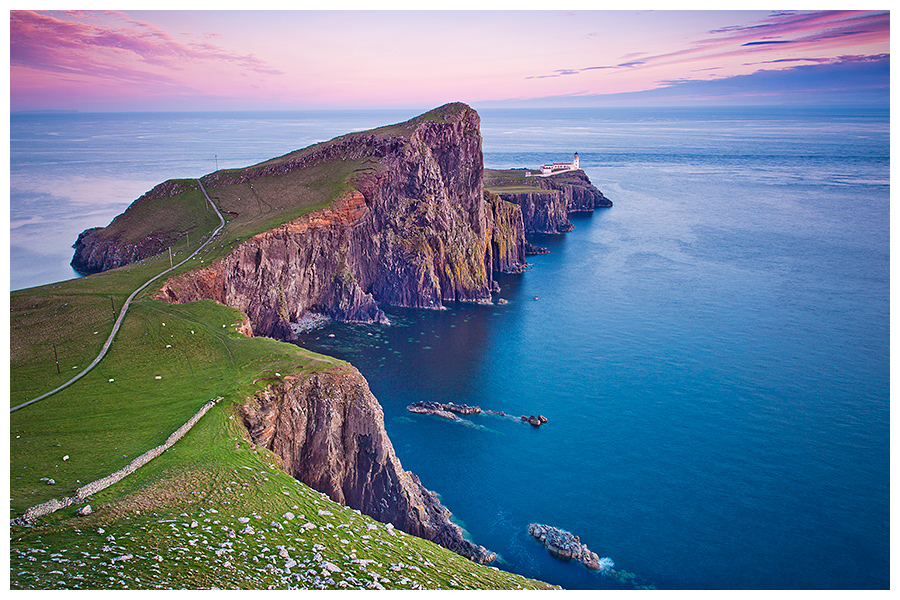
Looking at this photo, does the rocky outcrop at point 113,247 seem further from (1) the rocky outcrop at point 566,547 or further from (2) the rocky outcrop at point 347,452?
(1) the rocky outcrop at point 566,547

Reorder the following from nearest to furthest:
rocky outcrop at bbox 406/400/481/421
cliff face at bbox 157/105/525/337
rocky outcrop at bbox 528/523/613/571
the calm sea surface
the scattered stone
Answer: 1. the scattered stone
2. rocky outcrop at bbox 528/523/613/571
3. the calm sea surface
4. rocky outcrop at bbox 406/400/481/421
5. cliff face at bbox 157/105/525/337

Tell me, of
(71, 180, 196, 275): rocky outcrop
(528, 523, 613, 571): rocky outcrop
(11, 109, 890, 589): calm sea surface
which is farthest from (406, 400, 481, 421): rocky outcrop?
(71, 180, 196, 275): rocky outcrop

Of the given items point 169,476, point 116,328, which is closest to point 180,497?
point 169,476

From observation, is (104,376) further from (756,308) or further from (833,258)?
(833,258)

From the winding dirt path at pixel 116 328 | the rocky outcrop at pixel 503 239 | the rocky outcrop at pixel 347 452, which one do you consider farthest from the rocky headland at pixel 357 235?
the rocky outcrop at pixel 347 452

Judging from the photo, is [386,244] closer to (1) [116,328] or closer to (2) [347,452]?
(1) [116,328]

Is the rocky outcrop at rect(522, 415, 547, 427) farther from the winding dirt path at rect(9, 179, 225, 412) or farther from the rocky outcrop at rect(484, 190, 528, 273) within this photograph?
the rocky outcrop at rect(484, 190, 528, 273)
